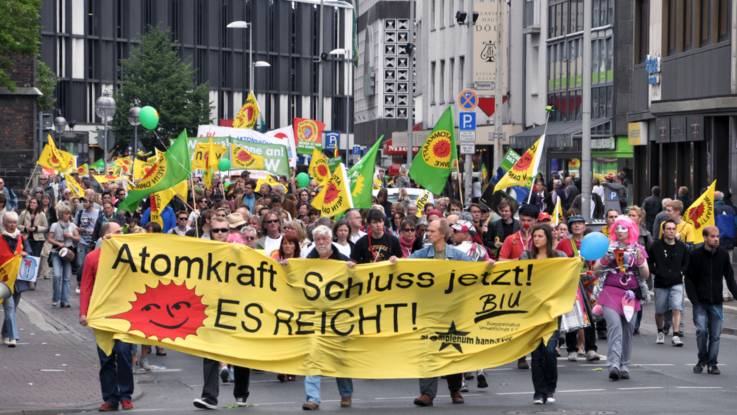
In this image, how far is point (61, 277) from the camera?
23.3 metres

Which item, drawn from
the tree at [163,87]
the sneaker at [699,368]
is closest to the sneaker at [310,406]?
the sneaker at [699,368]

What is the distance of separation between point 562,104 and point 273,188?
30.7 metres

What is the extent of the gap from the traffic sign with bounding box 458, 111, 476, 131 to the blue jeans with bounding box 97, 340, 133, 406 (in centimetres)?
2032

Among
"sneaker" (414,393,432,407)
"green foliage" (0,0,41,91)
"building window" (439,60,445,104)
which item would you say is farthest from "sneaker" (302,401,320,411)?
"building window" (439,60,445,104)

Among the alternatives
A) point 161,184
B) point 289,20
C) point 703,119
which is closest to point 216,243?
point 161,184

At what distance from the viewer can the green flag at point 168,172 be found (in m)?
20.9

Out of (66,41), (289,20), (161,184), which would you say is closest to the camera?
(161,184)

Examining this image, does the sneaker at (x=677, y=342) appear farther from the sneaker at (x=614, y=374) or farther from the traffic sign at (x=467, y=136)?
the traffic sign at (x=467, y=136)

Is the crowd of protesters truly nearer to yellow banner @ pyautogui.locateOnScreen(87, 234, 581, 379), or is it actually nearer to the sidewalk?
yellow banner @ pyautogui.locateOnScreen(87, 234, 581, 379)

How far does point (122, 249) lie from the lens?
13.4 m

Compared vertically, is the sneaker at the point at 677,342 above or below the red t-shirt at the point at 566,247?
below

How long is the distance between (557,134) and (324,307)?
4147cm

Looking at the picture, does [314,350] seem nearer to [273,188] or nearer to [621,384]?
[621,384]

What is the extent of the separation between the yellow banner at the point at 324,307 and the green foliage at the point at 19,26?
3273 centimetres
